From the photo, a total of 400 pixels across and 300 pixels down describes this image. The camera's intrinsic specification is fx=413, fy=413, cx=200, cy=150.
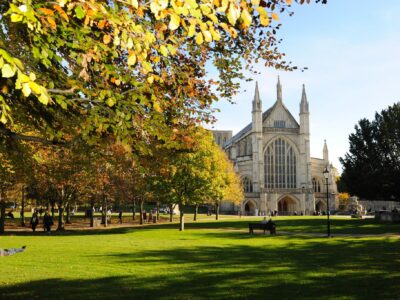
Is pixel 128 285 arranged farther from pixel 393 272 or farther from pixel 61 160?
pixel 61 160

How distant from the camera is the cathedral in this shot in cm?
8319

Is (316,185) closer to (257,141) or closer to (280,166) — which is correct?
(280,166)

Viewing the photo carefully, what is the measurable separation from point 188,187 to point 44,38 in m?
29.9

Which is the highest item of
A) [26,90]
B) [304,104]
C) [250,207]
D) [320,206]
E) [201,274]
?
[304,104]

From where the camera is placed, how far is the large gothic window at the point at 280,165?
85.4 metres

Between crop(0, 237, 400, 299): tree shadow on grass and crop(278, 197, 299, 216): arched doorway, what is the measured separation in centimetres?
6903

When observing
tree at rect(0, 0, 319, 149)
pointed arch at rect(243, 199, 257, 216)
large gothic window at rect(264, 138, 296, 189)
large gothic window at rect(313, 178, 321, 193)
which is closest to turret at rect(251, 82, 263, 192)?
large gothic window at rect(264, 138, 296, 189)

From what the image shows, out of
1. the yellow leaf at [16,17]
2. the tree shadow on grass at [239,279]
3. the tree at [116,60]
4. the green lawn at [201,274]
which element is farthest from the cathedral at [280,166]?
the yellow leaf at [16,17]

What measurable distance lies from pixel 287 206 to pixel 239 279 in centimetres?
7800

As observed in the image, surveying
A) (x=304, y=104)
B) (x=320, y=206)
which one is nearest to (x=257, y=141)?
(x=304, y=104)

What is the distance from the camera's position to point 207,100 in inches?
362

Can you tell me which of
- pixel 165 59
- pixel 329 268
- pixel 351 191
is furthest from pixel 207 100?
pixel 351 191

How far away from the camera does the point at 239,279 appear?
404 inches

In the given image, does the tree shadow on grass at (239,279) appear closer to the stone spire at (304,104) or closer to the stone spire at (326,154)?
the stone spire at (304,104)
